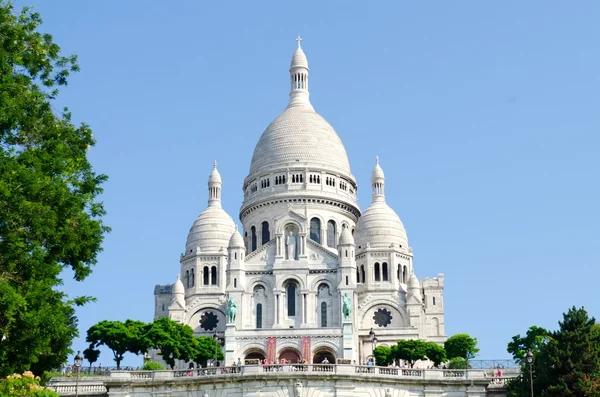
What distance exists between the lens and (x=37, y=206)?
39.9 metres

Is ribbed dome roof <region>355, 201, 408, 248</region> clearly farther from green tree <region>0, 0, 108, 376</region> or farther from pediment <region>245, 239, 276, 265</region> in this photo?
green tree <region>0, 0, 108, 376</region>

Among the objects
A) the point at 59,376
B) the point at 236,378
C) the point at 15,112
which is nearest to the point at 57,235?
the point at 15,112

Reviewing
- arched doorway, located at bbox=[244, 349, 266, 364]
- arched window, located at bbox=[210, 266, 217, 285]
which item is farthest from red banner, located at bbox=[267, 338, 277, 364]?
arched window, located at bbox=[210, 266, 217, 285]

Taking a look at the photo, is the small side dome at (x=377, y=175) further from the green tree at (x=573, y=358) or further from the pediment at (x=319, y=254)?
the green tree at (x=573, y=358)

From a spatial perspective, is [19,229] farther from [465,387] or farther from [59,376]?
[465,387]

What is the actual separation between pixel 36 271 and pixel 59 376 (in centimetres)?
1909

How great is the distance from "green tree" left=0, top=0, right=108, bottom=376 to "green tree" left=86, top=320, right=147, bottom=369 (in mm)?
40901

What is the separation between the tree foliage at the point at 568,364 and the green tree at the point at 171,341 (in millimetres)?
39083

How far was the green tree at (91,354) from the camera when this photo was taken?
284ft

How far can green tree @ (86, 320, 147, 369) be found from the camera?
8644cm

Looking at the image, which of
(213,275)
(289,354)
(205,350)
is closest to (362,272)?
(213,275)

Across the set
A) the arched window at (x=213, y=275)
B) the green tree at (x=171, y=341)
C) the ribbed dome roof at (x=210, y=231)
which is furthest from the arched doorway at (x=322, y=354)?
the ribbed dome roof at (x=210, y=231)

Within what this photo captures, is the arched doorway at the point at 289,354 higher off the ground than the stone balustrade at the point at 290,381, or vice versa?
the arched doorway at the point at 289,354

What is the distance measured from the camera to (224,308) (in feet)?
377
